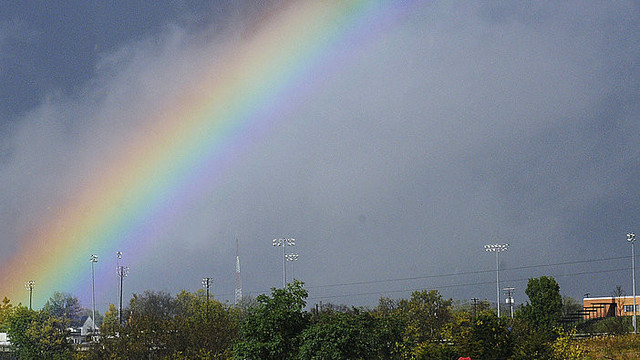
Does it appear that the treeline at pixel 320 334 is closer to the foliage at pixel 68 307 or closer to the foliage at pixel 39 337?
the foliage at pixel 39 337

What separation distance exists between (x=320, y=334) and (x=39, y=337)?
1376 inches

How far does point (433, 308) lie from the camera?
53.8 m

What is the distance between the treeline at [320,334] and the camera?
28922 mm

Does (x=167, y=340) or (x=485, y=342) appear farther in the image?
(x=167, y=340)

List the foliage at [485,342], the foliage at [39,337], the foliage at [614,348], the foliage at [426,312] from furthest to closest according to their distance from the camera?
the foliage at [39,337] < the foliage at [426,312] < the foliage at [614,348] < the foliage at [485,342]

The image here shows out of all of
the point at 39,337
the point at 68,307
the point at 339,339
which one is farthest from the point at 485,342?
the point at 68,307

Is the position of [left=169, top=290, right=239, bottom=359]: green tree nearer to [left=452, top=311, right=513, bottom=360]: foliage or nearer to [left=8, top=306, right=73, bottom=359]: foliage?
[left=452, top=311, right=513, bottom=360]: foliage

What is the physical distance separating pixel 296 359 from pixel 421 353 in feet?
15.5

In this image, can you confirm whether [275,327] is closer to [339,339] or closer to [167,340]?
[339,339]

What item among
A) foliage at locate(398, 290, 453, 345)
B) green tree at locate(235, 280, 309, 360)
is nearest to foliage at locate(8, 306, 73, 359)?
foliage at locate(398, 290, 453, 345)

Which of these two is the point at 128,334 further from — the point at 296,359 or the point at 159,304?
→ the point at 159,304

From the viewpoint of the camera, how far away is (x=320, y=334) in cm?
2834

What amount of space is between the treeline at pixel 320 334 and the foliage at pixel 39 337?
0.23 feet

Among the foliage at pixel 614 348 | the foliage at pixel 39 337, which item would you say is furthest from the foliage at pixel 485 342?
the foliage at pixel 39 337
